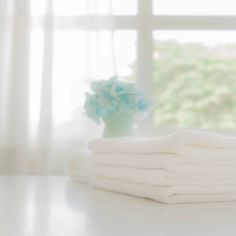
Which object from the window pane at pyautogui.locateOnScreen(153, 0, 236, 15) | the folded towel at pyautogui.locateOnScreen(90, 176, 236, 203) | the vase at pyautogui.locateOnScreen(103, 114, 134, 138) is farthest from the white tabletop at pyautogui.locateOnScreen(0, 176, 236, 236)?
the window pane at pyautogui.locateOnScreen(153, 0, 236, 15)

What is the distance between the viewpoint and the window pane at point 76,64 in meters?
1.65

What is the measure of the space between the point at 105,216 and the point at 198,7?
1.46m

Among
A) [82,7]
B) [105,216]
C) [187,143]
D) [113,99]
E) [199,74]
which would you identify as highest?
[82,7]

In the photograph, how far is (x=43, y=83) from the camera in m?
1.64

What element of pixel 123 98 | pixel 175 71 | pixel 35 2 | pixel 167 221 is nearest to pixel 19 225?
pixel 167 221

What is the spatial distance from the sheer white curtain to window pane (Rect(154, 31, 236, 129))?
1.07 ft

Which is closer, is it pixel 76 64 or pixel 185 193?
pixel 185 193

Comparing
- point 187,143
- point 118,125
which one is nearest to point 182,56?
point 118,125

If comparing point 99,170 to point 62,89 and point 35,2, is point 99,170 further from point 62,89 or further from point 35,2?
point 35,2

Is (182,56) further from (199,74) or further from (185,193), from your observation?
(185,193)

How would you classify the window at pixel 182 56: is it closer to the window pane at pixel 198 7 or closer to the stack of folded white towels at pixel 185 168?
the window pane at pixel 198 7

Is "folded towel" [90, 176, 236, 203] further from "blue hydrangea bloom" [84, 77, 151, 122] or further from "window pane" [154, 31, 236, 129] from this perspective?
"window pane" [154, 31, 236, 129]

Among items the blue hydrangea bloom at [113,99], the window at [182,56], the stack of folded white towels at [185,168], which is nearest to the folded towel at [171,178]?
the stack of folded white towels at [185,168]

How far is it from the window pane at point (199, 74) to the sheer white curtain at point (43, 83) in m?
0.33
